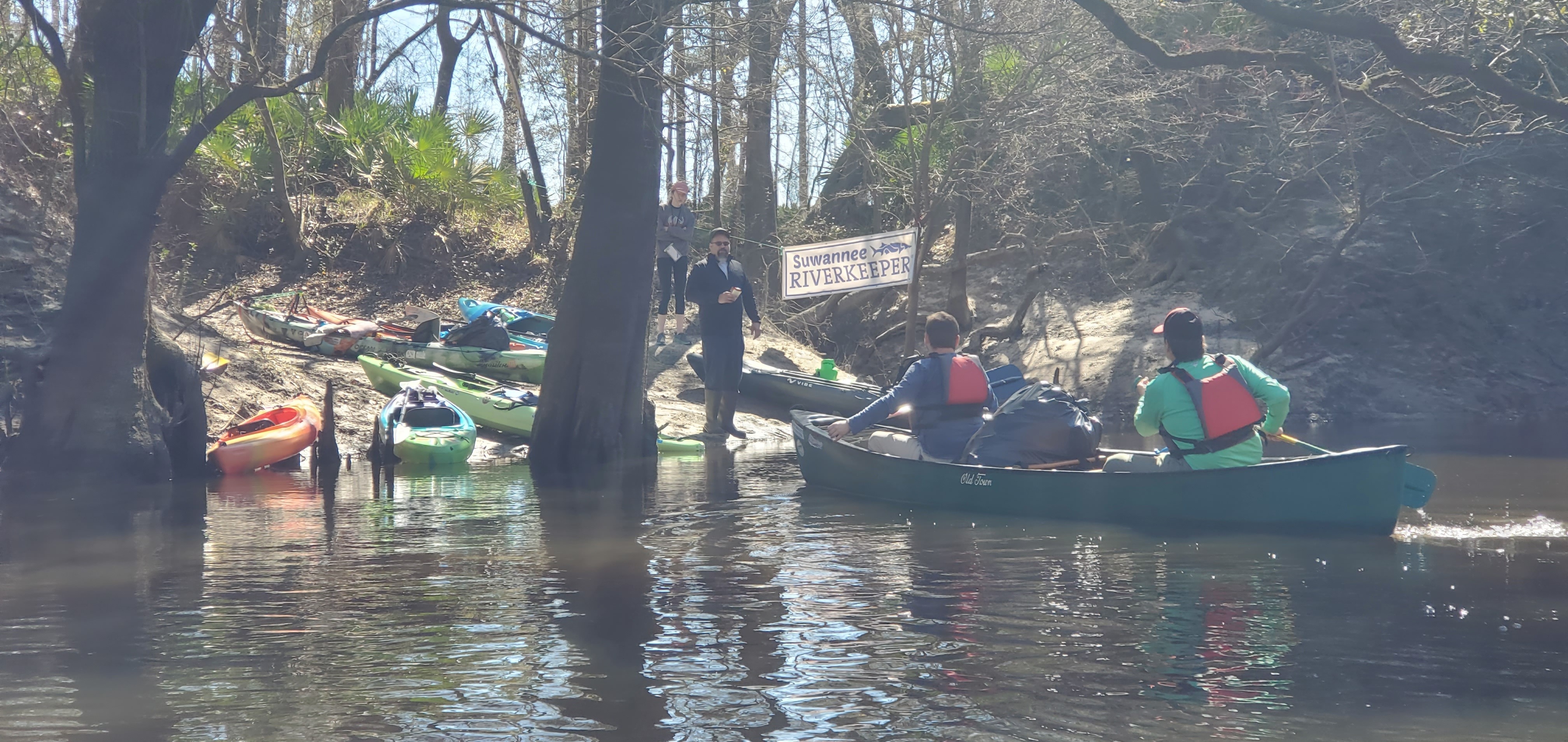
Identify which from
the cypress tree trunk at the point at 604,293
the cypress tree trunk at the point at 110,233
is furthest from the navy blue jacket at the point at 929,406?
the cypress tree trunk at the point at 110,233

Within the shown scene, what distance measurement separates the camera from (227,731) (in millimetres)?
4352

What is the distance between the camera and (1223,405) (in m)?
8.12

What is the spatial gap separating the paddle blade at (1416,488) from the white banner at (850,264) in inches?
320

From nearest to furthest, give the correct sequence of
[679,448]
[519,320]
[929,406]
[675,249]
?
[929,406], [679,448], [675,249], [519,320]

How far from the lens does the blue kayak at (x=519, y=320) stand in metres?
18.0

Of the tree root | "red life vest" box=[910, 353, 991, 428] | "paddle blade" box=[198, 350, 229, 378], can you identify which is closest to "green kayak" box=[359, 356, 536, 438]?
"paddle blade" box=[198, 350, 229, 378]

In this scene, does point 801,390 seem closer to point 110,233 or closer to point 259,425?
point 259,425

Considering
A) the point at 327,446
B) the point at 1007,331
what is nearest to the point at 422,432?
the point at 327,446

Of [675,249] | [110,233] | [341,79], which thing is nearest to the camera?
[110,233]

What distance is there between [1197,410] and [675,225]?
366 inches

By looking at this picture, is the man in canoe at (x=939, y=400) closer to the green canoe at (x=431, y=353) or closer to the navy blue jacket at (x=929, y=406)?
the navy blue jacket at (x=929, y=406)

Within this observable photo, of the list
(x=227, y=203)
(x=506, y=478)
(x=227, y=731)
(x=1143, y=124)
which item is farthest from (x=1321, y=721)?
(x=227, y=203)

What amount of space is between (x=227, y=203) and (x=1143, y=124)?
47.5 feet

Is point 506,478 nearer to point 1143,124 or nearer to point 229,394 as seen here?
point 229,394
